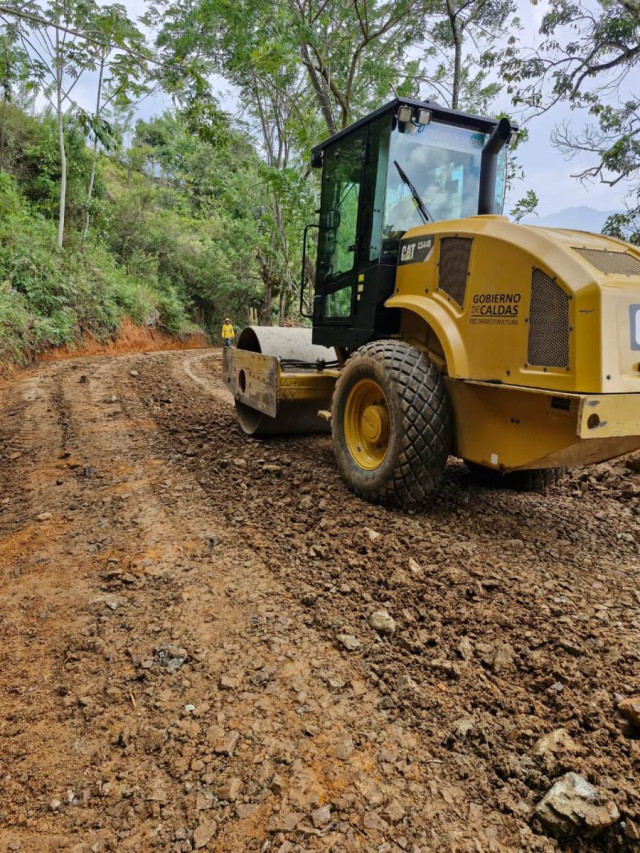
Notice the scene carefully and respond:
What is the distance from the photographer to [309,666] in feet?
7.65

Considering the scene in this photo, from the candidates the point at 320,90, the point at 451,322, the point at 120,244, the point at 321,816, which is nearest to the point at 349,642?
the point at 321,816

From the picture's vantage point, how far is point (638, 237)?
10469mm

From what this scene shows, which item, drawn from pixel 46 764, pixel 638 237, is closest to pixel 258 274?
pixel 638 237

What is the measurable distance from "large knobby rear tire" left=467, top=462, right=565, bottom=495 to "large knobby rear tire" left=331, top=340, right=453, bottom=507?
86cm

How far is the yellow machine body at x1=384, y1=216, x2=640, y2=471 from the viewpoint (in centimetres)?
277

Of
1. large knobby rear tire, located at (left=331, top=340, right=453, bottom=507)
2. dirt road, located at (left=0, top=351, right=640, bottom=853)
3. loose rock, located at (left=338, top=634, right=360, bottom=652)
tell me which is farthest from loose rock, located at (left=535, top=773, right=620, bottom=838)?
large knobby rear tire, located at (left=331, top=340, right=453, bottom=507)

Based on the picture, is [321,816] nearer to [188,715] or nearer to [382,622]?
[188,715]

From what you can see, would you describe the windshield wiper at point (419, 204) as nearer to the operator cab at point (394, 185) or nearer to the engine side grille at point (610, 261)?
the operator cab at point (394, 185)

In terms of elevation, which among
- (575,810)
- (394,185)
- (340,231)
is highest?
(394,185)

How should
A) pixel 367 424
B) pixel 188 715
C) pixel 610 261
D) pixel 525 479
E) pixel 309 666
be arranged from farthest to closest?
1. pixel 525 479
2. pixel 367 424
3. pixel 610 261
4. pixel 309 666
5. pixel 188 715

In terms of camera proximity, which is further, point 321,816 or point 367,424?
point 367,424

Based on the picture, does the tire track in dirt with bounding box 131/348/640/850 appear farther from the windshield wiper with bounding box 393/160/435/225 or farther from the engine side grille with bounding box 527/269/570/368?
the windshield wiper with bounding box 393/160/435/225

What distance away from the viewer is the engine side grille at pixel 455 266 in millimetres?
3510

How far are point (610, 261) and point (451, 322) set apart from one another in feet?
3.16
